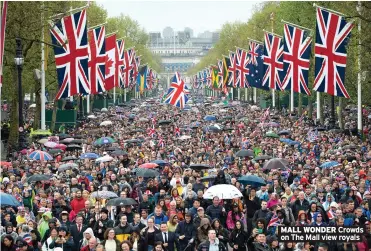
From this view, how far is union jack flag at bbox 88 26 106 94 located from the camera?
45.6 meters

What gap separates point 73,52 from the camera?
39.7 meters

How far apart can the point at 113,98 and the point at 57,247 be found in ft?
284

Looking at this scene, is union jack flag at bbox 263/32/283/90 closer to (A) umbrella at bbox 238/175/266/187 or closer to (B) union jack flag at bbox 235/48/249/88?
(B) union jack flag at bbox 235/48/249/88

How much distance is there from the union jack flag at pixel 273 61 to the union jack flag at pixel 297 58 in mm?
5754

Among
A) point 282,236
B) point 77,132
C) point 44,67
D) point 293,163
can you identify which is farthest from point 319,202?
point 77,132

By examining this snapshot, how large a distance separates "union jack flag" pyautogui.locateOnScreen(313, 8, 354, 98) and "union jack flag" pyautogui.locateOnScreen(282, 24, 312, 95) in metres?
8.70

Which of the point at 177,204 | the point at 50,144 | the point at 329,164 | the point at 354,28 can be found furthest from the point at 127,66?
the point at 177,204

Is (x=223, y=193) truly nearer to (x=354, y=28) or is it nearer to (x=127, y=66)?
(x=354, y=28)

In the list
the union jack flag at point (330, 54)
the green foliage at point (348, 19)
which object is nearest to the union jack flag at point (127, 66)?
the green foliage at point (348, 19)

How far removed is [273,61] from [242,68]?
19.2 m

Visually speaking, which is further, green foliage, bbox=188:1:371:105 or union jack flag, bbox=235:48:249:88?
union jack flag, bbox=235:48:249:88

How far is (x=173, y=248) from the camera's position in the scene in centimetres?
1869

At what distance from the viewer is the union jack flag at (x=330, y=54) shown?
118 ft

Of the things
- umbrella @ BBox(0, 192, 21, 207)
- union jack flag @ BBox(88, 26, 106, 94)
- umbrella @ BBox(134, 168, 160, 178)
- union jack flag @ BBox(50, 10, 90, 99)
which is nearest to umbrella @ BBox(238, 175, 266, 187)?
umbrella @ BBox(134, 168, 160, 178)
